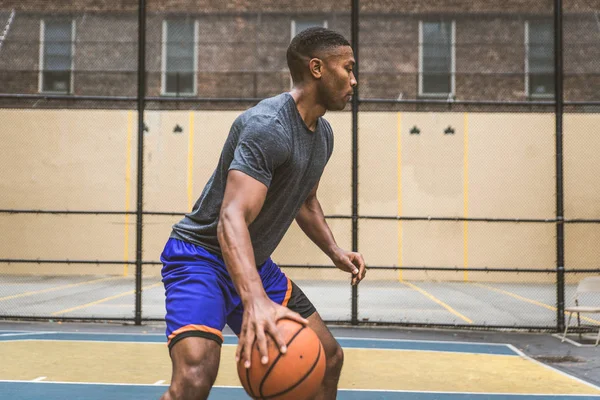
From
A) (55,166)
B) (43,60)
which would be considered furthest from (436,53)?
(55,166)

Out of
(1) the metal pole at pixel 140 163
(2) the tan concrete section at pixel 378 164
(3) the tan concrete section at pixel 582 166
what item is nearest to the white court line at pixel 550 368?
(1) the metal pole at pixel 140 163

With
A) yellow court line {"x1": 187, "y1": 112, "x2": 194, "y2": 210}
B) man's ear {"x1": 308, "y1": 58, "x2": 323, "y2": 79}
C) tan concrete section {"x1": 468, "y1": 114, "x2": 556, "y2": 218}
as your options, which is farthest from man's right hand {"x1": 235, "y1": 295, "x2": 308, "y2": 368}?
tan concrete section {"x1": 468, "y1": 114, "x2": 556, "y2": 218}

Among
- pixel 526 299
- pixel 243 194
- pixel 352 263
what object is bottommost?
pixel 526 299

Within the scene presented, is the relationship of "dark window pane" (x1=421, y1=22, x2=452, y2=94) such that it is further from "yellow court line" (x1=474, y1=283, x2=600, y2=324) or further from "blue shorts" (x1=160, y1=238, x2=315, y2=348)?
"blue shorts" (x1=160, y1=238, x2=315, y2=348)

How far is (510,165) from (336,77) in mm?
13571

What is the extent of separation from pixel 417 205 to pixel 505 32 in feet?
13.2

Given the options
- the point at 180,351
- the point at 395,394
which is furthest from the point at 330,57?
the point at 395,394

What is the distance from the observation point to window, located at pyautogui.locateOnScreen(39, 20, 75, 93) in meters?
13.5

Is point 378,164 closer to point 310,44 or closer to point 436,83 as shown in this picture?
point 436,83

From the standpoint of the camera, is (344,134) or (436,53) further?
(344,134)

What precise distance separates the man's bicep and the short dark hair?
59cm

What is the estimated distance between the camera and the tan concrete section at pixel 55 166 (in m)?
15.7

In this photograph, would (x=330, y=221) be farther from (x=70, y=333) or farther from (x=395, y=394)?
(x=395, y=394)

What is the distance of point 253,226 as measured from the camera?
2.78 metres
